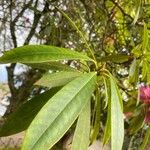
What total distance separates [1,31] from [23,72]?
18.4 inches

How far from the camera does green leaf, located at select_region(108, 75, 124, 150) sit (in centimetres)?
79

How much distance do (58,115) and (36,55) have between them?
112 mm

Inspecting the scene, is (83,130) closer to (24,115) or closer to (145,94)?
(24,115)

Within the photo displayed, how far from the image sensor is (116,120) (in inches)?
32.2

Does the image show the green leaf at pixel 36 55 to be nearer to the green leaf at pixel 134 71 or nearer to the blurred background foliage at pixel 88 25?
the green leaf at pixel 134 71

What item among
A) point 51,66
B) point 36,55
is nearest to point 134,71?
point 51,66

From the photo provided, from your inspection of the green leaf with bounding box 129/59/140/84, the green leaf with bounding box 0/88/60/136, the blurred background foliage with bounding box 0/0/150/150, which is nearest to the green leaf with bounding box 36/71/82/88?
the green leaf with bounding box 0/88/60/136

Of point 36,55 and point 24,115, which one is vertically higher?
point 36,55

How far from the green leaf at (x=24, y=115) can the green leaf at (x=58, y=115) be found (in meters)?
0.11

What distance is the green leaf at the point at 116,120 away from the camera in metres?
0.79

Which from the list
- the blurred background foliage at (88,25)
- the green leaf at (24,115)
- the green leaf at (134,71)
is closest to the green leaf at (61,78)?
the green leaf at (24,115)

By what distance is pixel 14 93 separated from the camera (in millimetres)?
2895

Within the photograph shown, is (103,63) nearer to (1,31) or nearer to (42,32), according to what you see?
(42,32)

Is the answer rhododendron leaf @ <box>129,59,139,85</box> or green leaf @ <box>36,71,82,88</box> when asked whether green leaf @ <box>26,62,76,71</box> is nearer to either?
green leaf @ <box>36,71,82,88</box>
